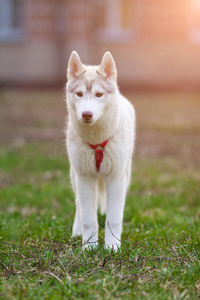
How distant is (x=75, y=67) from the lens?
3965 millimetres

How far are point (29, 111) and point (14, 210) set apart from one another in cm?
791

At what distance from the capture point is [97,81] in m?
3.87

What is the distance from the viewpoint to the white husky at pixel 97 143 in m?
3.87

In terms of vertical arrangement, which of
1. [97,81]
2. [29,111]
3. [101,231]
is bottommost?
[29,111]

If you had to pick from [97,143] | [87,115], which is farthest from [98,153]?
[87,115]

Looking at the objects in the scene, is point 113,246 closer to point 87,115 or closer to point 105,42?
point 87,115

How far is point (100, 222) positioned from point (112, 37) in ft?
48.7

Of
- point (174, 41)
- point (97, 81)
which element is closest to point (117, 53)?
point (174, 41)

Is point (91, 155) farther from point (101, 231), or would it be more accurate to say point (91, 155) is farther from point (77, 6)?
point (77, 6)

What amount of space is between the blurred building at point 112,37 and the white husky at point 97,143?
14.7 meters

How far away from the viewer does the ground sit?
3.13 m

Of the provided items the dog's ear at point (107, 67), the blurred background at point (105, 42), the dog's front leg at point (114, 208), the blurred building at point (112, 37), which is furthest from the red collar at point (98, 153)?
the blurred building at point (112, 37)

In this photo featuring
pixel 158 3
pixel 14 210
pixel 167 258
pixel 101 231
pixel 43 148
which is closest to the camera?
pixel 167 258

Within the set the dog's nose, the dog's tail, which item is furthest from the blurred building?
the dog's nose
